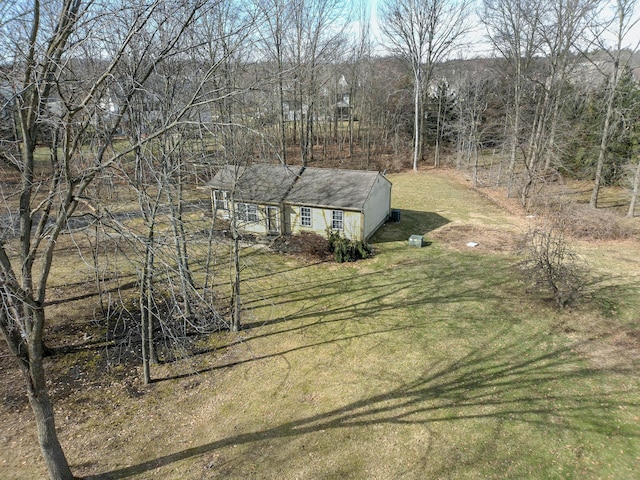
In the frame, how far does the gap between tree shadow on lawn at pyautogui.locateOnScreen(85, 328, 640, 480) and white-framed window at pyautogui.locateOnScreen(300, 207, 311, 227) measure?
11536mm

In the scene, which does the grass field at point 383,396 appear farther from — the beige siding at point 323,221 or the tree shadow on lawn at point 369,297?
the beige siding at point 323,221

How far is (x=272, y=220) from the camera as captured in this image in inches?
848

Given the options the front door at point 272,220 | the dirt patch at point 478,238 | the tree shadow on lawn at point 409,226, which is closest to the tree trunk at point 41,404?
the front door at point 272,220

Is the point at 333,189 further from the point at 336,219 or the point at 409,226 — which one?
the point at 409,226

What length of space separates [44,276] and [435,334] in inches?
424

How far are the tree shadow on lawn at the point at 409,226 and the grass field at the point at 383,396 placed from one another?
5871mm

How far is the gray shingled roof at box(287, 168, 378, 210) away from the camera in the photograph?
2031cm

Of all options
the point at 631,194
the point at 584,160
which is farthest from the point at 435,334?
the point at 584,160

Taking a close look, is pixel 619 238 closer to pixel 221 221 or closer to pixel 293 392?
pixel 293 392

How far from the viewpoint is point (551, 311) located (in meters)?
14.0

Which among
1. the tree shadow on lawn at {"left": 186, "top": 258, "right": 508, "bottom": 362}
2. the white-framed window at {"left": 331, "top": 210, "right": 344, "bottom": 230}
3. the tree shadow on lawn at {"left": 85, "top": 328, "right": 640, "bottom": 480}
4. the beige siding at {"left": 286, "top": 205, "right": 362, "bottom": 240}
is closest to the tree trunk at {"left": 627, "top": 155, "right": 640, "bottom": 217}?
the tree shadow on lawn at {"left": 186, "top": 258, "right": 508, "bottom": 362}

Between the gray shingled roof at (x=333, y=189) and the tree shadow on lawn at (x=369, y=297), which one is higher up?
the gray shingled roof at (x=333, y=189)

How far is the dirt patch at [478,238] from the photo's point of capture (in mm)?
20125

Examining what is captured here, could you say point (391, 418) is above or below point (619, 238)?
below
